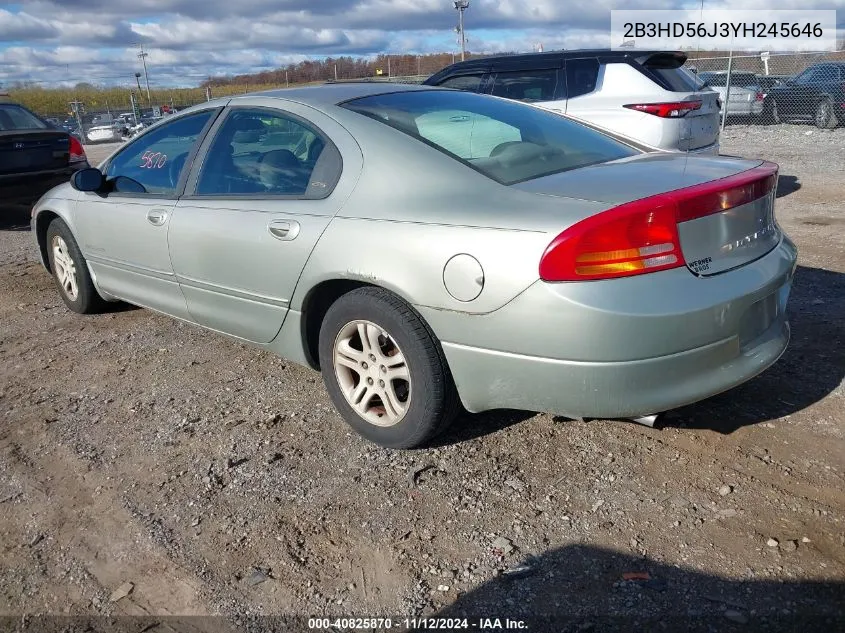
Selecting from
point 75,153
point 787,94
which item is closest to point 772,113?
point 787,94

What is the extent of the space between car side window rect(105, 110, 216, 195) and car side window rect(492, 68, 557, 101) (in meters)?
4.58

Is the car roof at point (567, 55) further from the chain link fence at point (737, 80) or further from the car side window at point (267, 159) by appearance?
the car side window at point (267, 159)

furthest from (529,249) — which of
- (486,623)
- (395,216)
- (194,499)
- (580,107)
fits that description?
(580,107)

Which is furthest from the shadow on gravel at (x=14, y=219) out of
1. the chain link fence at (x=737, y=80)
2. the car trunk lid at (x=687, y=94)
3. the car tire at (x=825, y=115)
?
the car tire at (x=825, y=115)

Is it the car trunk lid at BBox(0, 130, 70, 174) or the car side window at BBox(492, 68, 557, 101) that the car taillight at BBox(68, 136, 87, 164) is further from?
the car side window at BBox(492, 68, 557, 101)

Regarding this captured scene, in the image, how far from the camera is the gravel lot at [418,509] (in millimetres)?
2234

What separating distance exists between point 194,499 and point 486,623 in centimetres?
132

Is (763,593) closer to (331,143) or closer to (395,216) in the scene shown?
(395,216)

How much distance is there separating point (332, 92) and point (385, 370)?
151cm

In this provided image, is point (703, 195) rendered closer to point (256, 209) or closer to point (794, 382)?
point (794, 382)

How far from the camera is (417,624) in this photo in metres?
2.16

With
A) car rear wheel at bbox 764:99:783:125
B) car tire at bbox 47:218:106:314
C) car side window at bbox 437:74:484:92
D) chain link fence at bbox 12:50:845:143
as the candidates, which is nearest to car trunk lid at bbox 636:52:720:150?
car side window at bbox 437:74:484:92

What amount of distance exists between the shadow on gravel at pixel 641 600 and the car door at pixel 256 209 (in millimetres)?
1621

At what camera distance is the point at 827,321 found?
4.21 meters
